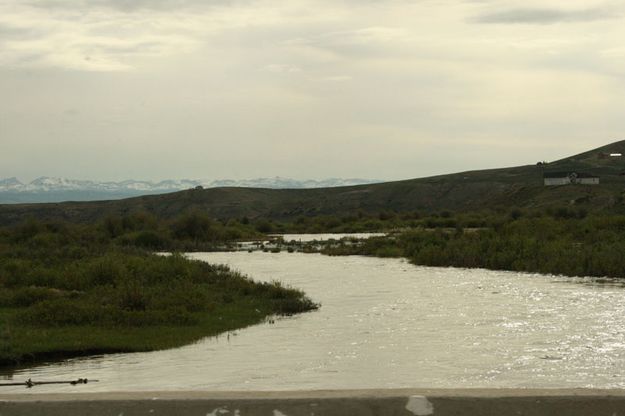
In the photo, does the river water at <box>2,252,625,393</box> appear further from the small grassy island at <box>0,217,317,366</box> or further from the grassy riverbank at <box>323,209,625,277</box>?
the grassy riverbank at <box>323,209,625,277</box>

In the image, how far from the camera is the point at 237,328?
22469mm

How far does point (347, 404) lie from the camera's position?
7508 millimetres

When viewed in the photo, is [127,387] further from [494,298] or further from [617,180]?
[617,180]

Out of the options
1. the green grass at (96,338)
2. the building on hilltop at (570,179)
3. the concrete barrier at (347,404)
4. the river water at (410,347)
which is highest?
the building on hilltop at (570,179)

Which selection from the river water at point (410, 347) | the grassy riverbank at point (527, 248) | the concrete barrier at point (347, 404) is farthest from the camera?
the grassy riverbank at point (527, 248)

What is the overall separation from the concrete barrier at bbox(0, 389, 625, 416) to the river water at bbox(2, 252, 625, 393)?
687 cm

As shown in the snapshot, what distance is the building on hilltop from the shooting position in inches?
4294

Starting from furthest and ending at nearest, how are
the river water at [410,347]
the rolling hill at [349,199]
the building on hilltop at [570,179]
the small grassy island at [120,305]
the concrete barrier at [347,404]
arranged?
the rolling hill at [349,199], the building on hilltop at [570,179], the small grassy island at [120,305], the river water at [410,347], the concrete barrier at [347,404]

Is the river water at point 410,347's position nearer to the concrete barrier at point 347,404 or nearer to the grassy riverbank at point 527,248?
the grassy riverbank at point 527,248

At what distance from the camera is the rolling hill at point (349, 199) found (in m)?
134

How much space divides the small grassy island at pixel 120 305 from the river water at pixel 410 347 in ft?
3.02

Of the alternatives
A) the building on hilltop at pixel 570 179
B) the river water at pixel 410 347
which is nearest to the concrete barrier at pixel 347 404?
the river water at pixel 410 347

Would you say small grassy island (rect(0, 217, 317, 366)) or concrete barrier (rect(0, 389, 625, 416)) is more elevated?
concrete barrier (rect(0, 389, 625, 416))

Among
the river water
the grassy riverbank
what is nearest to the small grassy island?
the river water
